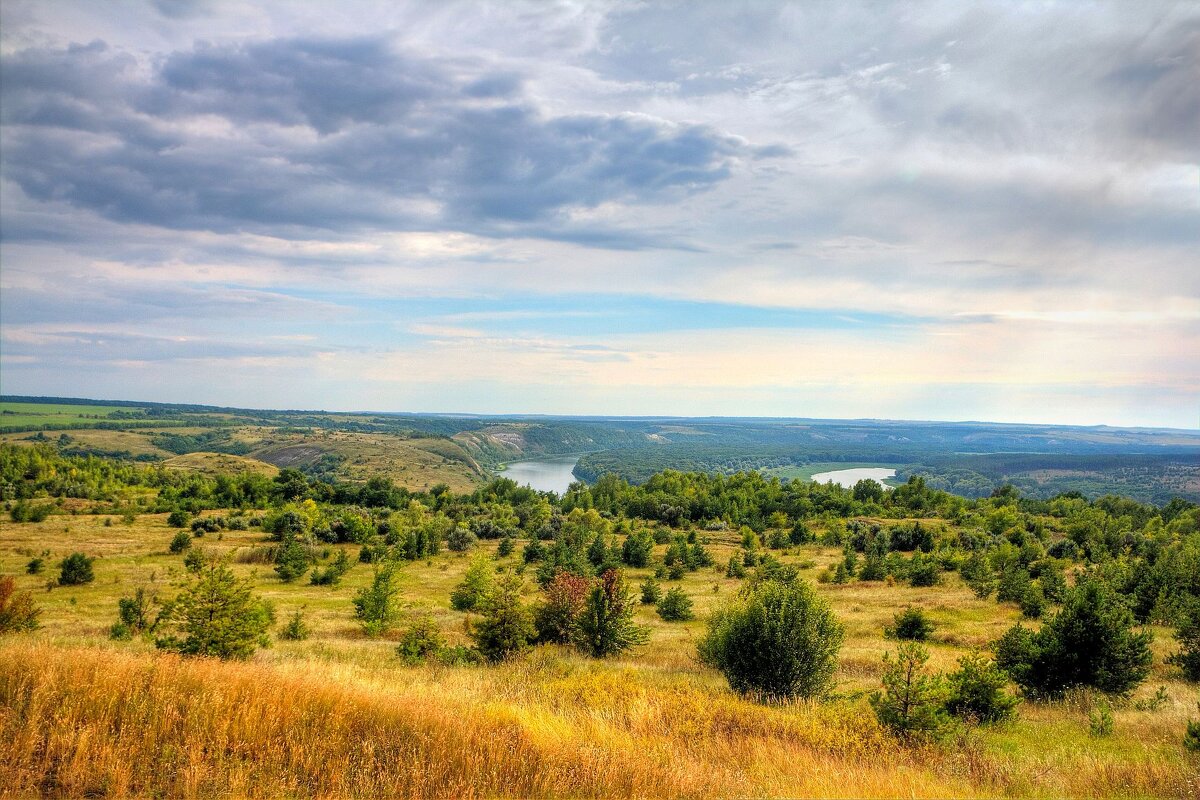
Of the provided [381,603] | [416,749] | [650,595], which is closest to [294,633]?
[381,603]

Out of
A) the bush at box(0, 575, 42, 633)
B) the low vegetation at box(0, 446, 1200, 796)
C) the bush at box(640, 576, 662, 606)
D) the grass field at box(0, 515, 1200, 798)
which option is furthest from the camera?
the bush at box(640, 576, 662, 606)

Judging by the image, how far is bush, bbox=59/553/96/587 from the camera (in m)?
40.5

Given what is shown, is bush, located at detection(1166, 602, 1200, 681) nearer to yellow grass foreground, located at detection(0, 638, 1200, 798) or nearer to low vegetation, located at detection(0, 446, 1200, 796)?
low vegetation, located at detection(0, 446, 1200, 796)

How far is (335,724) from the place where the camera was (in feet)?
24.8

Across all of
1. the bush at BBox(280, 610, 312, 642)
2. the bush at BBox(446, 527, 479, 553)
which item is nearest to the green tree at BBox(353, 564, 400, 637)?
the bush at BBox(280, 610, 312, 642)

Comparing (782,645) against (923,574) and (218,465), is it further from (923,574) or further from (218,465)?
(218,465)

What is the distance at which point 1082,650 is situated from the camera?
16656 mm

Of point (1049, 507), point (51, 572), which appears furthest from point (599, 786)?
point (1049, 507)

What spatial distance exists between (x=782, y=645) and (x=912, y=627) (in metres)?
17.5

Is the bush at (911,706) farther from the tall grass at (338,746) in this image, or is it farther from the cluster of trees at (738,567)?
the tall grass at (338,746)

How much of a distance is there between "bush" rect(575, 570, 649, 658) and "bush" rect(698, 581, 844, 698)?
5645 millimetres

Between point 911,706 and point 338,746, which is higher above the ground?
point 338,746

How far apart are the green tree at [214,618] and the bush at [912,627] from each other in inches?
1070

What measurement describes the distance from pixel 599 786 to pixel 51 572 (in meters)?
55.6
